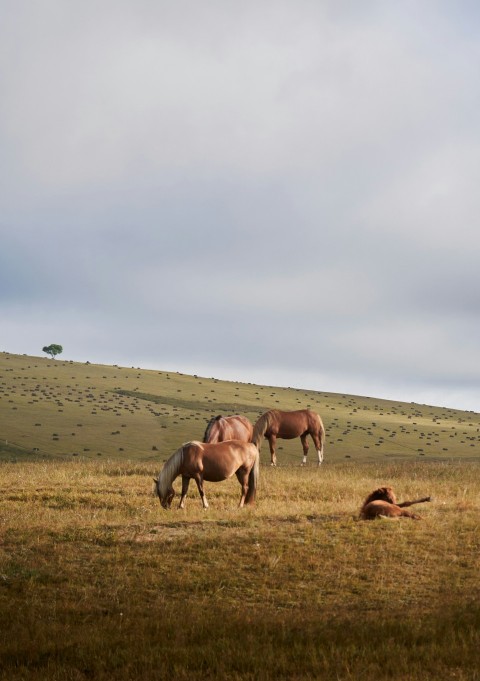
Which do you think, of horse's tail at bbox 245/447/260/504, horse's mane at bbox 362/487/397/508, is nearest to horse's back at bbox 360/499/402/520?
horse's mane at bbox 362/487/397/508

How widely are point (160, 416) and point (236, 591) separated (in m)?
61.1

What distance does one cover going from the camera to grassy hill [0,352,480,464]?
2131 inches

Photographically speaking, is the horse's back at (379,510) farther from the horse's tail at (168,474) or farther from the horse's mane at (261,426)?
the horse's mane at (261,426)

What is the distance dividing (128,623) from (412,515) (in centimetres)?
950

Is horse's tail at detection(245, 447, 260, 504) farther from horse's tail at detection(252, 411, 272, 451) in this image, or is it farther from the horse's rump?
horse's tail at detection(252, 411, 272, 451)

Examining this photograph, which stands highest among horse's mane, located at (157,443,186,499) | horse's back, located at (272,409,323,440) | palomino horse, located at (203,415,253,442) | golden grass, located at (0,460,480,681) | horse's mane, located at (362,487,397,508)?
horse's back, located at (272,409,323,440)

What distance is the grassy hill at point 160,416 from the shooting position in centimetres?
5412

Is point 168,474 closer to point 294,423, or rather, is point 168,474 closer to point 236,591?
point 236,591

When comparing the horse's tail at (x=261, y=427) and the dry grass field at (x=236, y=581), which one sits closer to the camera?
the dry grass field at (x=236, y=581)

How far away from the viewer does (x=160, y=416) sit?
7306 centimetres

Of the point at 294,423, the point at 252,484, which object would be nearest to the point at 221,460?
the point at 252,484

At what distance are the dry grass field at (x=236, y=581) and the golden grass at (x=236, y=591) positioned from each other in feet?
0.11

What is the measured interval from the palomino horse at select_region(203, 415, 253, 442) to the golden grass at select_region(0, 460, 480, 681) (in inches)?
221

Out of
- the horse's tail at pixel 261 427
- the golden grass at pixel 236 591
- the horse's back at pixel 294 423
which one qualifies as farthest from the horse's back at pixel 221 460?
the horse's back at pixel 294 423
